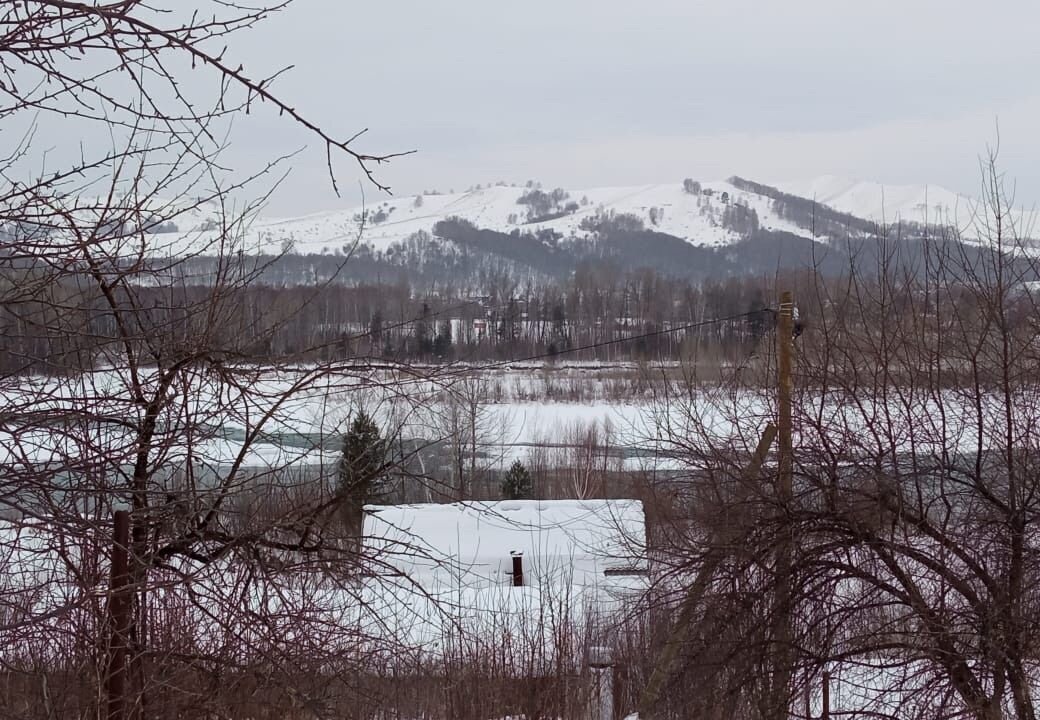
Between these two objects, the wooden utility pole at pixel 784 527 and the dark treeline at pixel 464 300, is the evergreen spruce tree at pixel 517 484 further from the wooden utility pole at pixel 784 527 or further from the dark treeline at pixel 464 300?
the wooden utility pole at pixel 784 527

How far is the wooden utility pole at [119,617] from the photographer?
11.9 ft

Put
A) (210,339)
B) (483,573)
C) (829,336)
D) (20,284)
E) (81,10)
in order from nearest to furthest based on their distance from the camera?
1. (81,10)
2. (20,284)
3. (210,339)
4. (829,336)
5. (483,573)

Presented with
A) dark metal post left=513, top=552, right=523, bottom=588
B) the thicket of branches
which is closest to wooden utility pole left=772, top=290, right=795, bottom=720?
the thicket of branches

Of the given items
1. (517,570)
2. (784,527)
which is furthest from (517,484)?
(784,527)

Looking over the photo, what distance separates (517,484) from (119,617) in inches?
1021

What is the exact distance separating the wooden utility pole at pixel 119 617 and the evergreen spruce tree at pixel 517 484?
24.9m

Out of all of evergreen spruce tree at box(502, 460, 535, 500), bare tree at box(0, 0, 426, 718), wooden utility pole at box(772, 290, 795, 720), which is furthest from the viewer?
evergreen spruce tree at box(502, 460, 535, 500)

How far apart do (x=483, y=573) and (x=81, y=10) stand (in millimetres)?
16714

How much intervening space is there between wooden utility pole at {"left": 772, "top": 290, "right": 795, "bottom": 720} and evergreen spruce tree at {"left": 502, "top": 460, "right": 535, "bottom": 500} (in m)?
18.0

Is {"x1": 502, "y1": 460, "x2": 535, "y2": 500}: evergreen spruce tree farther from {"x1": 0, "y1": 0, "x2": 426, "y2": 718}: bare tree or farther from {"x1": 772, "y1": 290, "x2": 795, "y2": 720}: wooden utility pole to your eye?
{"x1": 0, "y1": 0, "x2": 426, "y2": 718}: bare tree

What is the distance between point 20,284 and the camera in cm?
358

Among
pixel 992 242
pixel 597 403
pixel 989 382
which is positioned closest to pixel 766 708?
pixel 989 382

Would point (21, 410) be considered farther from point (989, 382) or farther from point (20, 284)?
point (989, 382)

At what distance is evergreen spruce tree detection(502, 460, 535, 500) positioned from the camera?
95.7ft
